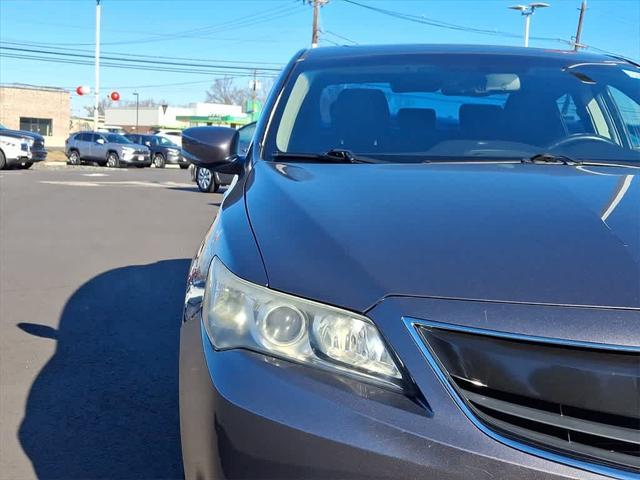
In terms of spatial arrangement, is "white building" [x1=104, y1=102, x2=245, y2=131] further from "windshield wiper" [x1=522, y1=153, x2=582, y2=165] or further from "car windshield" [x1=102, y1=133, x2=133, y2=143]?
"windshield wiper" [x1=522, y1=153, x2=582, y2=165]

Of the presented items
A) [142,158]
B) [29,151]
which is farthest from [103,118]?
[29,151]

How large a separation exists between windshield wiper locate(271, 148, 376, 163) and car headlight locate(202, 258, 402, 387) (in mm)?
1034

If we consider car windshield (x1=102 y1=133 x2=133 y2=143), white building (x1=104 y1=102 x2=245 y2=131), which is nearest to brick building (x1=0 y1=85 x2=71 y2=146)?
white building (x1=104 y1=102 x2=245 y2=131)

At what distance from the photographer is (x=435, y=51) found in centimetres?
354

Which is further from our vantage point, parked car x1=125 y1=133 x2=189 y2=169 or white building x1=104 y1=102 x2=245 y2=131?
white building x1=104 y1=102 x2=245 y2=131

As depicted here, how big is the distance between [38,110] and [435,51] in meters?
63.7

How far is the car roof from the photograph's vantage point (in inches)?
137

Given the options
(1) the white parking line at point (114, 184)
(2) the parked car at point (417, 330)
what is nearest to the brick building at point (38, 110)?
(1) the white parking line at point (114, 184)

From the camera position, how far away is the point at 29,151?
24000 mm

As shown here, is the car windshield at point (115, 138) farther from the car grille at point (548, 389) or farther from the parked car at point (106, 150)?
the car grille at point (548, 389)

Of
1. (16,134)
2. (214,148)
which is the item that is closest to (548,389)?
(214,148)

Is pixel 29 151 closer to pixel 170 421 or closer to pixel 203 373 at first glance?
pixel 170 421

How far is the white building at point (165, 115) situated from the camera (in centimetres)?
8856

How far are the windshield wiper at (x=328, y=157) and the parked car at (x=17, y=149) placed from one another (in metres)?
23.5
